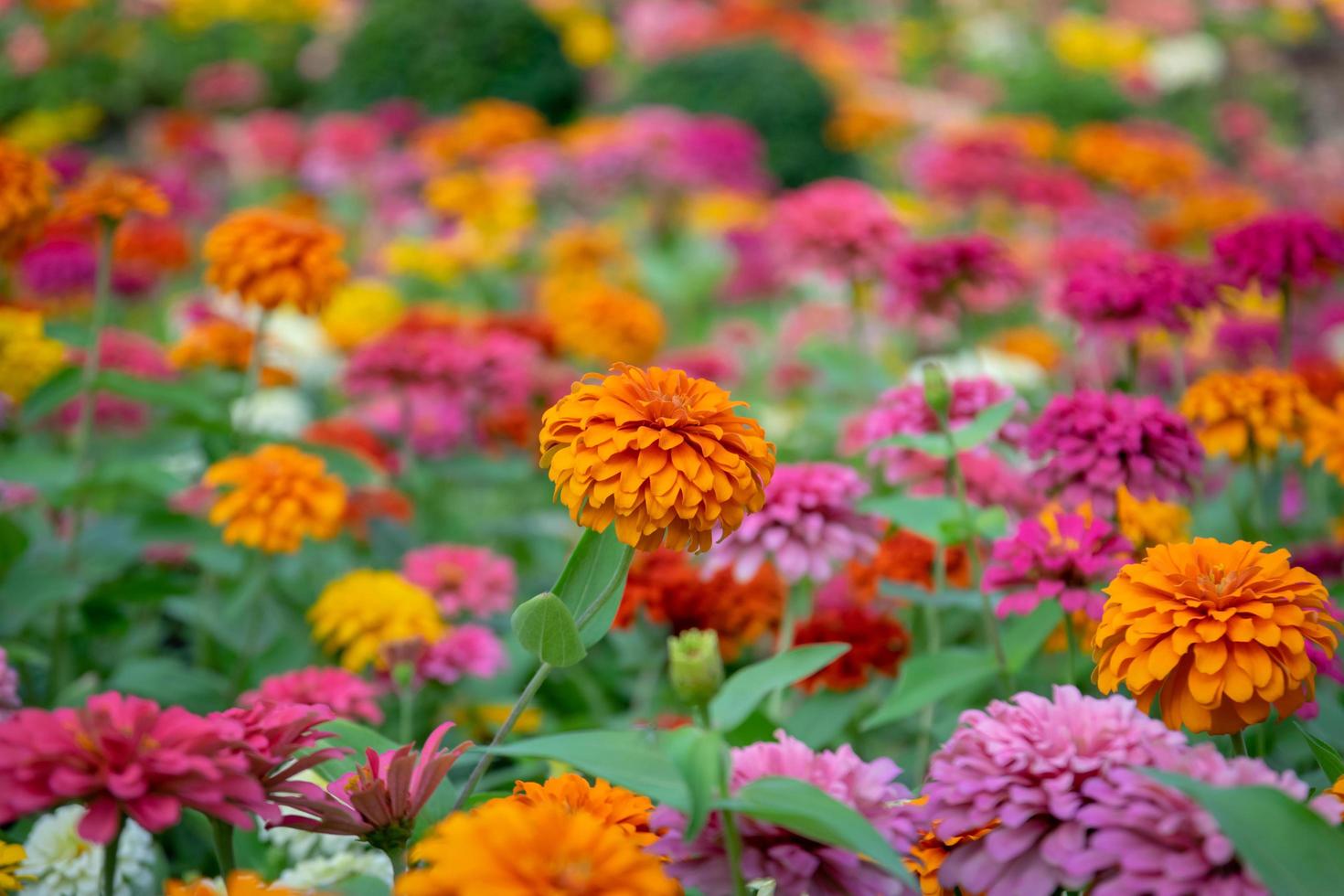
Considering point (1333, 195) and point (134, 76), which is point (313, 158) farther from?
point (1333, 195)

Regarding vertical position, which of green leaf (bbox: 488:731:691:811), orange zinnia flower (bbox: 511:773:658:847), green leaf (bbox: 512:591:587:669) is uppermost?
green leaf (bbox: 512:591:587:669)

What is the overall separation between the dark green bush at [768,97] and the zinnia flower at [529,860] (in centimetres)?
478

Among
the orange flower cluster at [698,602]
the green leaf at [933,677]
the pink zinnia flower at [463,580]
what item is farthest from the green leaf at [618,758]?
the pink zinnia flower at [463,580]

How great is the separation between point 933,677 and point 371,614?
0.72 metres

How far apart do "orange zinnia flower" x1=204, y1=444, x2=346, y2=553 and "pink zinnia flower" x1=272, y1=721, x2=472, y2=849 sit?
638mm

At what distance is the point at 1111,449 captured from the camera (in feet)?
4.33

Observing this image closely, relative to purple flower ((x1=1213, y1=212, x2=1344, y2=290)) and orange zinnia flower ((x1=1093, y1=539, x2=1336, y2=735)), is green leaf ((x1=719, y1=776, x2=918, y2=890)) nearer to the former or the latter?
orange zinnia flower ((x1=1093, y1=539, x2=1336, y2=735))

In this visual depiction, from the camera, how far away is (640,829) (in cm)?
92

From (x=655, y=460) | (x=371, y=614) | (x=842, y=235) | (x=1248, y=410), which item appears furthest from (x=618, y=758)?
(x=842, y=235)

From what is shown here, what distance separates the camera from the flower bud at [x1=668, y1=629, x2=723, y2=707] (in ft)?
2.42

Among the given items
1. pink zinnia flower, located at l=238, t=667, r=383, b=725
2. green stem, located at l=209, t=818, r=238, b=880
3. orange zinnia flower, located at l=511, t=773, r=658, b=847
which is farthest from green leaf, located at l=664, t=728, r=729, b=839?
pink zinnia flower, located at l=238, t=667, r=383, b=725

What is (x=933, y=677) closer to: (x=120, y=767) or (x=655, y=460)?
(x=655, y=460)

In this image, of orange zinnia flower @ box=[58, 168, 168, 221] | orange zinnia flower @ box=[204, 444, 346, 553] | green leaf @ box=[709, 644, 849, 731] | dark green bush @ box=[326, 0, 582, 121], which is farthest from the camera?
dark green bush @ box=[326, 0, 582, 121]

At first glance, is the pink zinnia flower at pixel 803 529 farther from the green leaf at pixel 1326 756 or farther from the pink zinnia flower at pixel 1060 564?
the green leaf at pixel 1326 756
